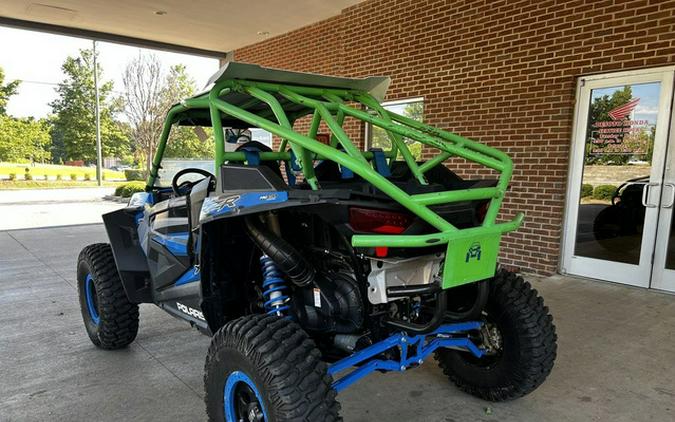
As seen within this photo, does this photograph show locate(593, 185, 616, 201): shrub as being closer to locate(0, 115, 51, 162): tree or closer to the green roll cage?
the green roll cage

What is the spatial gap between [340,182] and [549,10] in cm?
418

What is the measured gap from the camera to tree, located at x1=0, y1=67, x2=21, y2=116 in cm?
2567

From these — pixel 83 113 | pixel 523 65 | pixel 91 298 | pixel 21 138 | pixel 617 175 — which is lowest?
pixel 91 298

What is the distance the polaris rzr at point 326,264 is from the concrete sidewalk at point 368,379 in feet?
1.00

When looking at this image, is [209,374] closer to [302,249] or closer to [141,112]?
[302,249]

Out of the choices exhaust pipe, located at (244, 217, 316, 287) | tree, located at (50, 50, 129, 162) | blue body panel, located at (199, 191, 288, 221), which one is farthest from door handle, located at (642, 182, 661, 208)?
tree, located at (50, 50, 129, 162)

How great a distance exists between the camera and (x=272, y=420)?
1.93 m

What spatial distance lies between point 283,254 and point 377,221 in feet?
1.64

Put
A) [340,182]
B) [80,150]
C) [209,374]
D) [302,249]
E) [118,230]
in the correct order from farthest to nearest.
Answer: [80,150]
[118,230]
[340,182]
[302,249]
[209,374]

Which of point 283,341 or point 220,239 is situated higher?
point 220,239

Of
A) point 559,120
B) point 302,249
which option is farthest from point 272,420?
point 559,120

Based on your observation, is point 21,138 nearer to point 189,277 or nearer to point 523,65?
point 523,65

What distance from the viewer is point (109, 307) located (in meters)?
3.45

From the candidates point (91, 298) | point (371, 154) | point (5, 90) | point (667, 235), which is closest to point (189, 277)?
point (371, 154)
